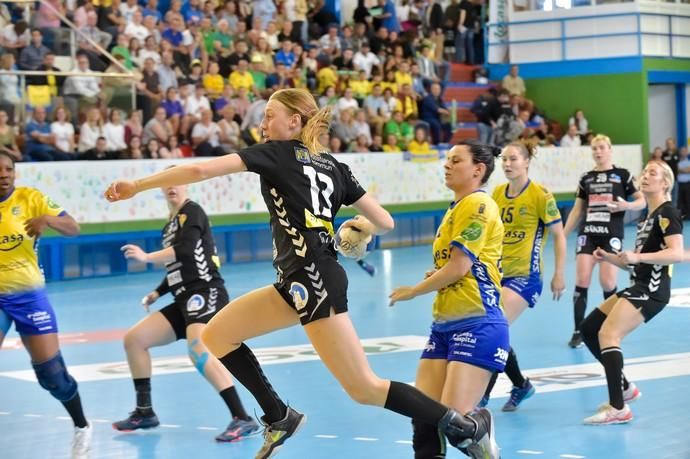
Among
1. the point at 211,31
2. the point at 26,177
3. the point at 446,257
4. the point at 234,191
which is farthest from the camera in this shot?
the point at 211,31

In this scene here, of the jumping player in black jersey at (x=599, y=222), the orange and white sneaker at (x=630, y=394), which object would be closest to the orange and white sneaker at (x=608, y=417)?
the orange and white sneaker at (x=630, y=394)

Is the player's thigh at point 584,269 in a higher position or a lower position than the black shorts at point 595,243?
lower

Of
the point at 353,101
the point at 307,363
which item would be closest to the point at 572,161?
the point at 353,101

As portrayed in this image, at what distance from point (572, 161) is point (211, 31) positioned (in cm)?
913

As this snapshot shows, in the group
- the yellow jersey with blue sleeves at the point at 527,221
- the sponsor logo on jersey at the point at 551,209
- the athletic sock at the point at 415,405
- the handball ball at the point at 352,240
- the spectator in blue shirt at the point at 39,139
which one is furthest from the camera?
the spectator in blue shirt at the point at 39,139

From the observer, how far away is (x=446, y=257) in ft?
21.0

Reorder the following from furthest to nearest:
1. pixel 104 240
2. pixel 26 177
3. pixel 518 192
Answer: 1. pixel 104 240
2. pixel 26 177
3. pixel 518 192

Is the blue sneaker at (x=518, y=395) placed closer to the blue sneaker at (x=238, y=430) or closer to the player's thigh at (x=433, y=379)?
the blue sneaker at (x=238, y=430)

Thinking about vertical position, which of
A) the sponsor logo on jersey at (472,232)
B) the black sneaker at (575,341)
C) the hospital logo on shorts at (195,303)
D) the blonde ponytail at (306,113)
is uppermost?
the blonde ponytail at (306,113)

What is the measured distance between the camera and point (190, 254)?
8.58 meters

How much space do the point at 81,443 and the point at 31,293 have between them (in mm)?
999

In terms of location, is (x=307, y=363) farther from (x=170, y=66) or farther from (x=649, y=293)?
(x=170, y=66)

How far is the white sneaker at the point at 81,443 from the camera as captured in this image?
7523 mm

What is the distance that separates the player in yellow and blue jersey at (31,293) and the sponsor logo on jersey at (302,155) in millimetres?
2111
